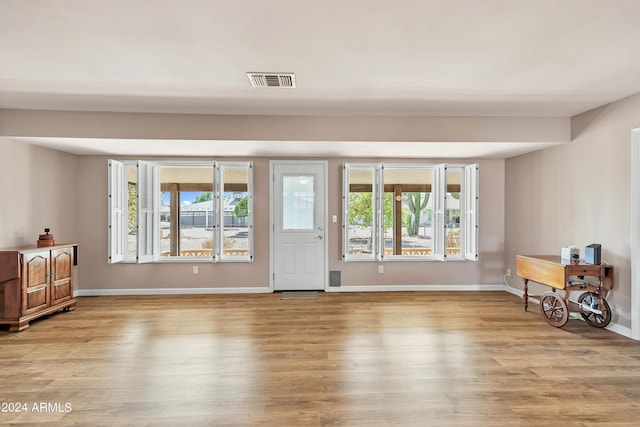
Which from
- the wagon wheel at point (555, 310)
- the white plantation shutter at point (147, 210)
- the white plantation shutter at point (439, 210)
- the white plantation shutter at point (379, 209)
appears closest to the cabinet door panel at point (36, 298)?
the white plantation shutter at point (147, 210)

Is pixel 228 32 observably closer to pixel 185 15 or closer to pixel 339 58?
pixel 185 15

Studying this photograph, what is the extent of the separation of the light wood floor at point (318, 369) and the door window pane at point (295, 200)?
147 cm

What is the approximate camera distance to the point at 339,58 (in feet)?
8.34

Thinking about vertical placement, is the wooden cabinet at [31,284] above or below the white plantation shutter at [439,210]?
below

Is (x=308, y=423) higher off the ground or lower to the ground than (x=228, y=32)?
lower

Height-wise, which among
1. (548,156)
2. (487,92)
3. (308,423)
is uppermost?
(487,92)

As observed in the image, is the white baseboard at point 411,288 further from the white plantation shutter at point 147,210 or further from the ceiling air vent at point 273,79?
the ceiling air vent at point 273,79

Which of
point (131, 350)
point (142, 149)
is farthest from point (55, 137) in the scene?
point (131, 350)

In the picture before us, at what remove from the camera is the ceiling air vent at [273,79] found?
2.82m

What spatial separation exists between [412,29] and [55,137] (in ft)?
12.8

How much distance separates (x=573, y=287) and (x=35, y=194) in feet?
20.8

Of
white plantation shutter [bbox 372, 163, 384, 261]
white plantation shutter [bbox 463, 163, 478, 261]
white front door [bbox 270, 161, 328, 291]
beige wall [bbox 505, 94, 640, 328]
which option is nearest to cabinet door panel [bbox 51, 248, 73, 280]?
white front door [bbox 270, 161, 328, 291]

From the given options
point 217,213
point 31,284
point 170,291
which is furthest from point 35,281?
point 217,213

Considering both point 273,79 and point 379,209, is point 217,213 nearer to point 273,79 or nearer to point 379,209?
point 379,209
